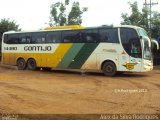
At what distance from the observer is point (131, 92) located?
15.1 meters

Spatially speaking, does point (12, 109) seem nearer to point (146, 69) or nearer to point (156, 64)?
point (146, 69)

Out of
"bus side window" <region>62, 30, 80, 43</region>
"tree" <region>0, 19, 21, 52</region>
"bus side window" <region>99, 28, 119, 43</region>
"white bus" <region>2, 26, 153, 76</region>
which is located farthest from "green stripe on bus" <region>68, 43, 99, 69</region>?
"tree" <region>0, 19, 21, 52</region>

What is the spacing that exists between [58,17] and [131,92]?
31.0m

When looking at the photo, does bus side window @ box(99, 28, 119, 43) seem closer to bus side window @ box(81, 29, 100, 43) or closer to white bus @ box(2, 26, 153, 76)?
white bus @ box(2, 26, 153, 76)

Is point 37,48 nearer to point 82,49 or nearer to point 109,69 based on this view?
point 82,49

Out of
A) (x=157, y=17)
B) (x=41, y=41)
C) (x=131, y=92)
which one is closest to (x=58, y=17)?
(x=157, y=17)

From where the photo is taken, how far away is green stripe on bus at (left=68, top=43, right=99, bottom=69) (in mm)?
24141

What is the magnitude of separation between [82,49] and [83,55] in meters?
0.37

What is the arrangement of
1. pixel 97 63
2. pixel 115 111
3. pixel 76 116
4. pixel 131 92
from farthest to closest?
pixel 97 63 < pixel 131 92 < pixel 115 111 < pixel 76 116

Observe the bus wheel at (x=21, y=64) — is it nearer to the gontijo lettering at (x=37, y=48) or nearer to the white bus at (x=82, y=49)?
the white bus at (x=82, y=49)

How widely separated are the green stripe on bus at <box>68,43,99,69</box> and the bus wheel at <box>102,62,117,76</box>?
1219 millimetres

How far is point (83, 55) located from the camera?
24.6 meters

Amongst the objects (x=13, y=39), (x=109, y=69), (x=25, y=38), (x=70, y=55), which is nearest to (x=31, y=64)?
(x=25, y=38)

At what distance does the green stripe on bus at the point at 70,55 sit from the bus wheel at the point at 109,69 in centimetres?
196
